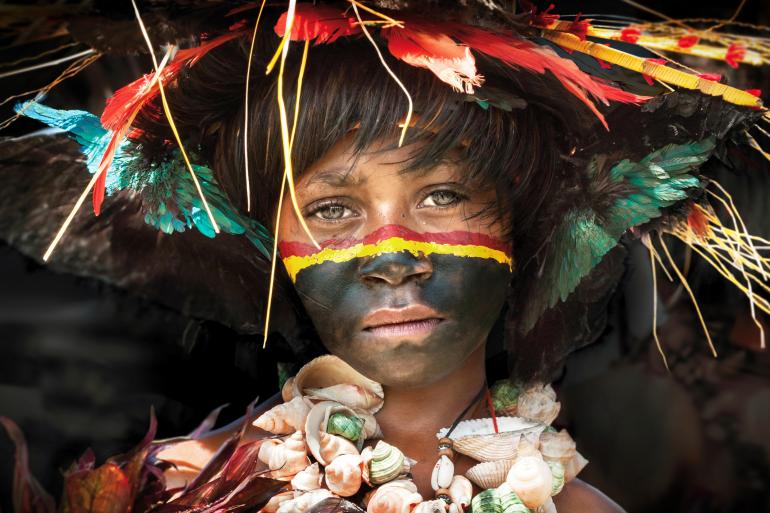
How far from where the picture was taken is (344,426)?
1751 millimetres

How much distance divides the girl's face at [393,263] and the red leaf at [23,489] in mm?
546

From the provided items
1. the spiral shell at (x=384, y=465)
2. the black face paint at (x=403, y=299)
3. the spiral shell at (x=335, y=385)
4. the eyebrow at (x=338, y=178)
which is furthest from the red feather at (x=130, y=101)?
the spiral shell at (x=384, y=465)

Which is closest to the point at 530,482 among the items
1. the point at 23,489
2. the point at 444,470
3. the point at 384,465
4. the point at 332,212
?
A: the point at 444,470

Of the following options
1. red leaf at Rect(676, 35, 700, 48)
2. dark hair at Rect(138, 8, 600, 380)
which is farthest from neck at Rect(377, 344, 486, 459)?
red leaf at Rect(676, 35, 700, 48)

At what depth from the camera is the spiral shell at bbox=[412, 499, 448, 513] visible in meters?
1.65

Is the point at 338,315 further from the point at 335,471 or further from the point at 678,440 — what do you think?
the point at 678,440

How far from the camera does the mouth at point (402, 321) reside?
5.58 ft

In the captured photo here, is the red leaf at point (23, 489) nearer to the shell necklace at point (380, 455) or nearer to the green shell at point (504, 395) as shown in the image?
the shell necklace at point (380, 455)

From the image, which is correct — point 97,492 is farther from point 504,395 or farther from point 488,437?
point 504,395

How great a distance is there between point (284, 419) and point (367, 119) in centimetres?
57

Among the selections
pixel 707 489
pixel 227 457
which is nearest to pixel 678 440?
pixel 707 489

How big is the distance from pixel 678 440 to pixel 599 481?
0.25 m

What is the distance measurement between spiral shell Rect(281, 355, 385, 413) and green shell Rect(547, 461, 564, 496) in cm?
35

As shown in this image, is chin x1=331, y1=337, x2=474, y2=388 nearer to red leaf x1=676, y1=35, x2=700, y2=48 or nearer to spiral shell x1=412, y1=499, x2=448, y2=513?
spiral shell x1=412, y1=499, x2=448, y2=513
